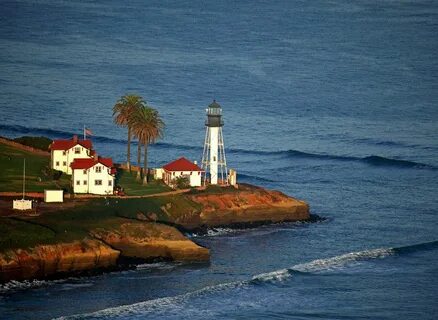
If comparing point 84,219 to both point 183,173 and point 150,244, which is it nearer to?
point 150,244

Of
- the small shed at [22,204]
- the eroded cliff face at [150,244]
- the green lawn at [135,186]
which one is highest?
the green lawn at [135,186]

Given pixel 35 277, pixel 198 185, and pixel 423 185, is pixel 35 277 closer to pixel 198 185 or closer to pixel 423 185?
pixel 198 185

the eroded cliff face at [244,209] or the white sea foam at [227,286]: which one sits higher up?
the eroded cliff face at [244,209]

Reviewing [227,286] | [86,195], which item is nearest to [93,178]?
[86,195]

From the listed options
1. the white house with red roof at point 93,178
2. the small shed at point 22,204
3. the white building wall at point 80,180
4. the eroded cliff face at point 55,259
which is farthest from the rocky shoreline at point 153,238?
the white building wall at point 80,180

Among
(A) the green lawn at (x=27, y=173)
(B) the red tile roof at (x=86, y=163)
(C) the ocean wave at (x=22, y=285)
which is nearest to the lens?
(C) the ocean wave at (x=22, y=285)

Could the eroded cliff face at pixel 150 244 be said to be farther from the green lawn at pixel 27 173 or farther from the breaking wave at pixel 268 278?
the green lawn at pixel 27 173

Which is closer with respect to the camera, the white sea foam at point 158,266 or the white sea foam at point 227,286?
the white sea foam at point 227,286
